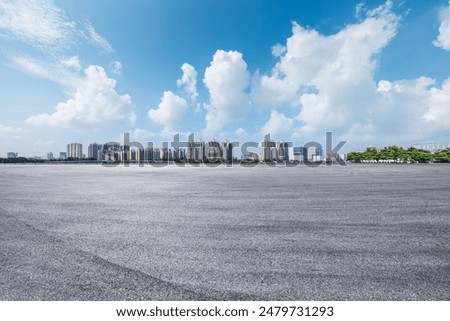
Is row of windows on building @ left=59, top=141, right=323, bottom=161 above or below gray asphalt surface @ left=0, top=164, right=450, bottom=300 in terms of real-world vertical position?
above

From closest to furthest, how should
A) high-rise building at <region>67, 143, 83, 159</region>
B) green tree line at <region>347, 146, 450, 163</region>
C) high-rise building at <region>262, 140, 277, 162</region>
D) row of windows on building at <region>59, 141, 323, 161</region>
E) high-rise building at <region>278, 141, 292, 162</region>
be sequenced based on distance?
green tree line at <region>347, 146, 450, 163</region>
row of windows on building at <region>59, 141, 323, 161</region>
high-rise building at <region>67, 143, 83, 159</region>
high-rise building at <region>262, 140, 277, 162</region>
high-rise building at <region>278, 141, 292, 162</region>

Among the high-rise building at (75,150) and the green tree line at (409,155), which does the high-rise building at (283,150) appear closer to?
the green tree line at (409,155)

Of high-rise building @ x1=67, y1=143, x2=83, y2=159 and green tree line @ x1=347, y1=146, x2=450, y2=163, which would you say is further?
high-rise building @ x1=67, y1=143, x2=83, y2=159

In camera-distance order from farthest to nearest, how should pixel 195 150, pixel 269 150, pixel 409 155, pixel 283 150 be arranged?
pixel 283 150, pixel 269 150, pixel 195 150, pixel 409 155

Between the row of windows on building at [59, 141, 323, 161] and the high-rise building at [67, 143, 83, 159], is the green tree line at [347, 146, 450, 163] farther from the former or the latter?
the high-rise building at [67, 143, 83, 159]

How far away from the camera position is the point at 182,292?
3539mm

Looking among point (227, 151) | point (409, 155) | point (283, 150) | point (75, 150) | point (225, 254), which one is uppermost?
point (283, 150)

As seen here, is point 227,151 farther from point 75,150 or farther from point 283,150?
point 75,150

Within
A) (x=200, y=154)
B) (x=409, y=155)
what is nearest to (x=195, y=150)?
(x=200, y=154)

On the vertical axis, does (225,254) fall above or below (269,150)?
below

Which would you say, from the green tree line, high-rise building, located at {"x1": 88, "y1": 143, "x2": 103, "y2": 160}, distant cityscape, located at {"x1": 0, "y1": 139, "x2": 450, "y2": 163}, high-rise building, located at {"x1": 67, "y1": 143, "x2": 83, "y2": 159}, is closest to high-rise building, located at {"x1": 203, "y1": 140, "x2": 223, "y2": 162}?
distant cityscape, located at {"x1": 0, "y1": 139, "x2": 450, "y2": 163}
